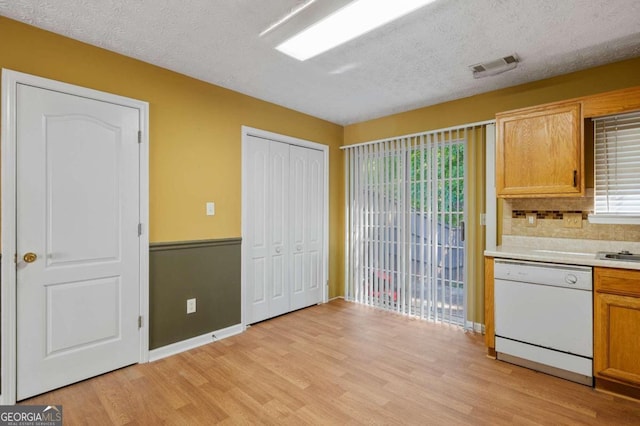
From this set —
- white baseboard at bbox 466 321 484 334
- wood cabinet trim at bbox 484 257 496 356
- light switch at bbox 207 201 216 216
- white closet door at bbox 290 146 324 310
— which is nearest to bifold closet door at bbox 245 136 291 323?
white closet door at bbox 290 146 324 310

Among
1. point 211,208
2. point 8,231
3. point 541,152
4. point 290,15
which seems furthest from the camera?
point 211,208

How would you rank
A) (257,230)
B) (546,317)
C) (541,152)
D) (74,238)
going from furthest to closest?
(257,230), (541,152), (546,317), (74,238)

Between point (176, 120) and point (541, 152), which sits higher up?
point (176, 120)

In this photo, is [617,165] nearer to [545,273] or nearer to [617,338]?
[545,273]

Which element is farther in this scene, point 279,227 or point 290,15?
point 279,227

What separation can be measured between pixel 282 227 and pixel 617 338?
3.15 meters

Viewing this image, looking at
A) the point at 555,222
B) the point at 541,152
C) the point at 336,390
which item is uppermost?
the point at 541,152

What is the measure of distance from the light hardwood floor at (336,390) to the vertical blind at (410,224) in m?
0.74

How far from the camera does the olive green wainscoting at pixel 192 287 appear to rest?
2789 millimetres

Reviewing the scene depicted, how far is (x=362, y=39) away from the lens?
7.63 feet

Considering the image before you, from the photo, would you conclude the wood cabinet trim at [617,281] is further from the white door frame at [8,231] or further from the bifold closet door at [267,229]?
the white door frame at [8,231]

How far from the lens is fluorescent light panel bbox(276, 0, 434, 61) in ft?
5.90

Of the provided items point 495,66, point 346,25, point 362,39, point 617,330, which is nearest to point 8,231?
point 346,25

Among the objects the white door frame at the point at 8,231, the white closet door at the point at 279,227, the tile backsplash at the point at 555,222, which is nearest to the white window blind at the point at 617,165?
the tile backsplash at the point at 555,222
